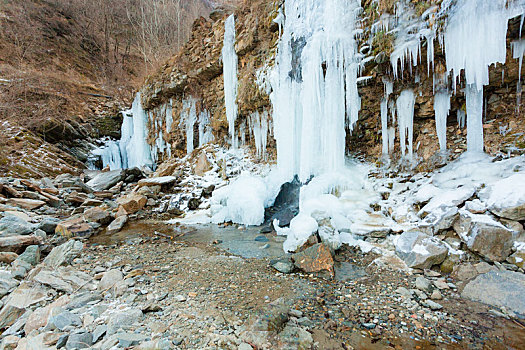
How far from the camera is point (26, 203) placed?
6.17 m

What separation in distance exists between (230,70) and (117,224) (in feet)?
22.5

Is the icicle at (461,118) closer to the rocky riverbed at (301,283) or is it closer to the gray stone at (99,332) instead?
the rocky riverbed at (301,283)

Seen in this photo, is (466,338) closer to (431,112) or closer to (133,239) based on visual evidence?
(431,112)

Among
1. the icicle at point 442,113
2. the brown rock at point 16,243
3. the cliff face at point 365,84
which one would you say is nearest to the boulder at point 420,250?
the cliff face at point 365,84

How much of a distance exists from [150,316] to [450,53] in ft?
19.6

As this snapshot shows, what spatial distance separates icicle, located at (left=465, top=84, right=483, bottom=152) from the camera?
3991 millimetres

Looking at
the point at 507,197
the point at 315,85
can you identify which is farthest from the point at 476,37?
the point at 315,85

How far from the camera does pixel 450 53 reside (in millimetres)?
3844

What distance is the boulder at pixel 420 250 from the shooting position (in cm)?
282

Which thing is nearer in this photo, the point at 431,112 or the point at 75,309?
the point at 75,309

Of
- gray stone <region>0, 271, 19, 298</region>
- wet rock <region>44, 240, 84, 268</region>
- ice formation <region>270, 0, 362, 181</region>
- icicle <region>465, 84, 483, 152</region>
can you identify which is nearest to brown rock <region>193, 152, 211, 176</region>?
ice formation <region>270, 0, 362, 181</region>

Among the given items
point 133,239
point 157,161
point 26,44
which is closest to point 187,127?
point 157,161

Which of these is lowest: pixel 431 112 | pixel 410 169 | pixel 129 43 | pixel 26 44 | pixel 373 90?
Result: pixel 410 169

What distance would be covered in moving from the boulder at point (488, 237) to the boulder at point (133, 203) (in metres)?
8.08
